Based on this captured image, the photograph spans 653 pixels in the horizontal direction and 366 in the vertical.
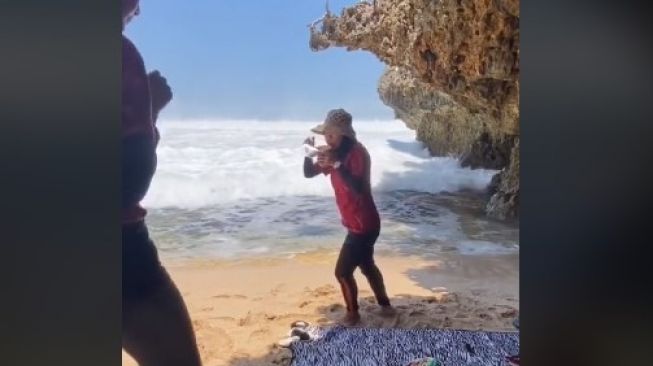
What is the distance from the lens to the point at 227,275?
6.54 feet

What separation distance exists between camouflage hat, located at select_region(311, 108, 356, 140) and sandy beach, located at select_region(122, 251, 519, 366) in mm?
445

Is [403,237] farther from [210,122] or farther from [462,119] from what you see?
[210,122]

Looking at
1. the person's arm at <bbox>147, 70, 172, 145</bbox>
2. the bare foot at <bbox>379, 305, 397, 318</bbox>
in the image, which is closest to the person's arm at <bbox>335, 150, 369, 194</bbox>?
the bare foot at <bbox>379, 305, 397, 318</bbox>

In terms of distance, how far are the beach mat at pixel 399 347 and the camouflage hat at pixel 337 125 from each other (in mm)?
714

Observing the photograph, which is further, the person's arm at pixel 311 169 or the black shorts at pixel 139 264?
the person's arm at pixel 311 169

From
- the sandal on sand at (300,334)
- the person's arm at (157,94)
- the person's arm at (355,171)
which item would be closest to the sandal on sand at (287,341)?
the sandal on sand at (300,334)

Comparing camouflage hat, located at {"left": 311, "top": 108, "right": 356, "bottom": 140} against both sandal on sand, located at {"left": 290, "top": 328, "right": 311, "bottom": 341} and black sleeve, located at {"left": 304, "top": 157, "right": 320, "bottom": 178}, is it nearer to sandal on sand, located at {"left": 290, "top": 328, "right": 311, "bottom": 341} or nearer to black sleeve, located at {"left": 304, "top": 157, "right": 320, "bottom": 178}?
black sleeve, located at {"left": 304, "top": 157, "right": 320, "bottom": 178}

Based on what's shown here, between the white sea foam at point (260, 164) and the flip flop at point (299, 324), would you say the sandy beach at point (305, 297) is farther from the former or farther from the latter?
the white sea foam at point (260, 164)

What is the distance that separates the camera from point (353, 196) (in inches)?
79.4

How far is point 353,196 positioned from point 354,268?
26cm

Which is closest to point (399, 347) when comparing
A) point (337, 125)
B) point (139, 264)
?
point (337, 125)

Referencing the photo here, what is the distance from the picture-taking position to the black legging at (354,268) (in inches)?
78.4

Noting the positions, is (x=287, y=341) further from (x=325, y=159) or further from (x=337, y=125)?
(x=337, y=125)
